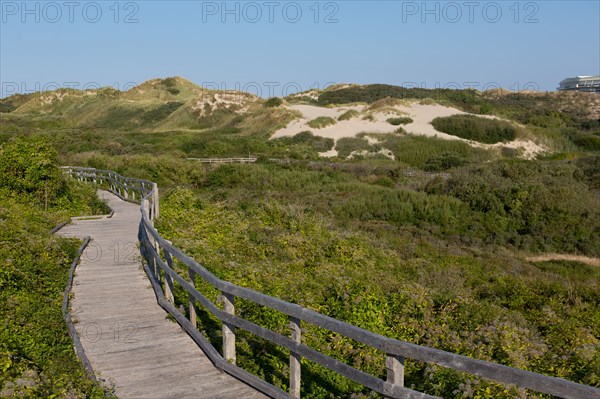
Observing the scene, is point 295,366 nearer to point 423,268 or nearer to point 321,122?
point 423,268

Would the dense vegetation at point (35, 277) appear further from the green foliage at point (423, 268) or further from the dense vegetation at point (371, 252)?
the green foliage at point (423, 268)

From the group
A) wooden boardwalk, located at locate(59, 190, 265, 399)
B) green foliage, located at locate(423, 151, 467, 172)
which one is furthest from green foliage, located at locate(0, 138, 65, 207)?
green foliage, located at locate(423, 151, 467, 172)

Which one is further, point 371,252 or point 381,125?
point 381,125

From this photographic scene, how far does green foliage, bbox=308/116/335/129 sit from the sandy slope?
54 centimetres

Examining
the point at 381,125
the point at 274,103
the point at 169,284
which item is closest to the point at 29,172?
the point at 169,284

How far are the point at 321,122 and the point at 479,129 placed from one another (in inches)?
751

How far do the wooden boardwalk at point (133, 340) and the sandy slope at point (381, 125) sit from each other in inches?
2121

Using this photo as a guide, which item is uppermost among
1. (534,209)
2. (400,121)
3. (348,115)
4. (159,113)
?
(159,113)

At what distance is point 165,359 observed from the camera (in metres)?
7.60

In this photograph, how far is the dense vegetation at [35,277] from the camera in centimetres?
628

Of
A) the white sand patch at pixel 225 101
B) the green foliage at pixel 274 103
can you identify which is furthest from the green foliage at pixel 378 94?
the green foliage at pixel 274 103

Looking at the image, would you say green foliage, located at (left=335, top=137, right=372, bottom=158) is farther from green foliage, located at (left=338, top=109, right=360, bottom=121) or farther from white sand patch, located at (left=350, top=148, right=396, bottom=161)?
green foliage, located at (left=338, top=109, right=360, bottom=121)

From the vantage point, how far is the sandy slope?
68.2 m

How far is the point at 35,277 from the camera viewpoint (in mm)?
10977
